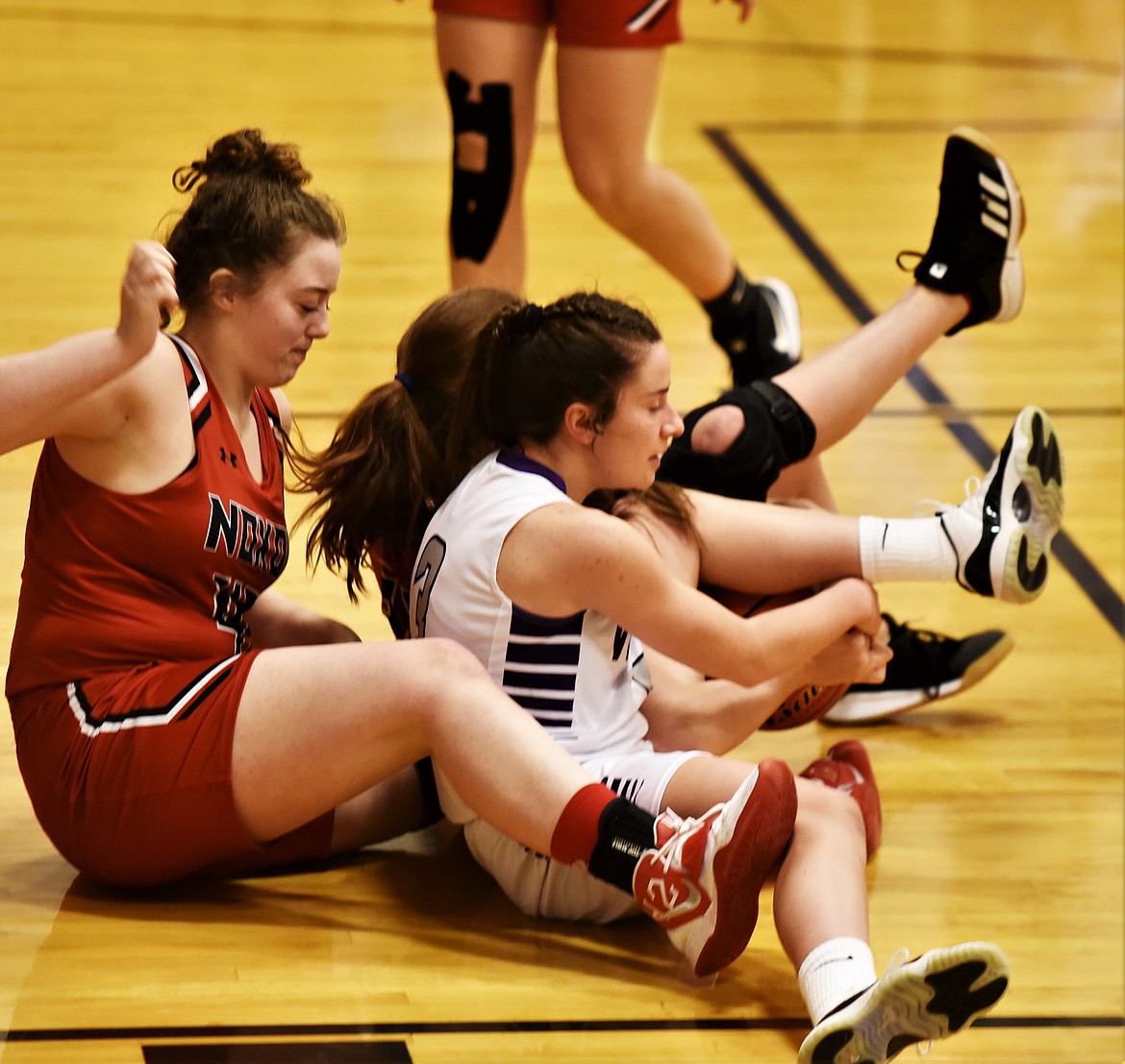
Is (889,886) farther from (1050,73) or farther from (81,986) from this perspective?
(1050,73)

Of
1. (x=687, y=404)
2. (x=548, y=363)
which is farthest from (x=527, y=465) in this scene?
(x=687, y=404)

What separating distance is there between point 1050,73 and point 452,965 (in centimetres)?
474

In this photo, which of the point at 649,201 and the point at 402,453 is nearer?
the point at 402,453

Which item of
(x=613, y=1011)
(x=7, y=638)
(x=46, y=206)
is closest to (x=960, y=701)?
(x=613, y=1011)

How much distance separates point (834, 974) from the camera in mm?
1801

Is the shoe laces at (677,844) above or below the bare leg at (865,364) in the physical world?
below

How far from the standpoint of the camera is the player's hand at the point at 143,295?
1.71m

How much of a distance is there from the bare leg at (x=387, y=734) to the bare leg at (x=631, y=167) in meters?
1.51

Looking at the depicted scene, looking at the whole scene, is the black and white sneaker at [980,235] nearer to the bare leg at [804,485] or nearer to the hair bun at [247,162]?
the bare leg at [804,485]

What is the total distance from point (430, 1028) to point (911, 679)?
1.02 m

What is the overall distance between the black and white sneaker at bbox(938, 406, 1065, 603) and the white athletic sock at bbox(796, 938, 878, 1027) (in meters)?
0.66

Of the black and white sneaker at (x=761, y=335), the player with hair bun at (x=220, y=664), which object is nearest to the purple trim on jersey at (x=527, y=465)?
the player with hair bun at (x=220, y=664)

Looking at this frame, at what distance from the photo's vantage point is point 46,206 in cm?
430

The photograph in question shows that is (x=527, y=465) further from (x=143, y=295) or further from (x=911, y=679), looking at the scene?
(x=911, y=679)
